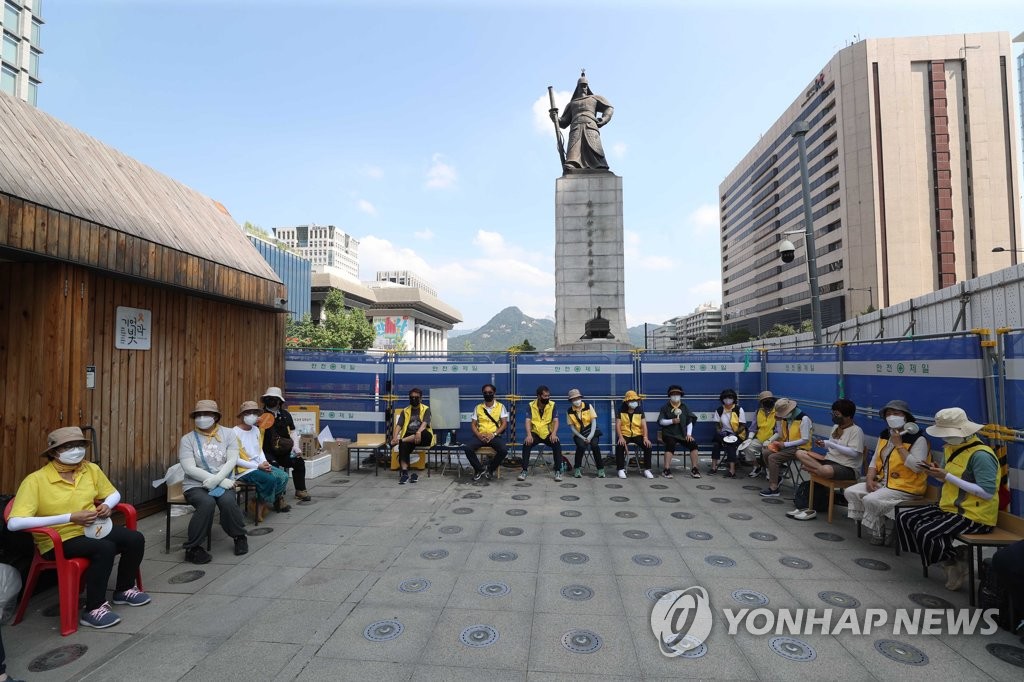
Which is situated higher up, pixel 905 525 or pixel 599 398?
pixel 599 398

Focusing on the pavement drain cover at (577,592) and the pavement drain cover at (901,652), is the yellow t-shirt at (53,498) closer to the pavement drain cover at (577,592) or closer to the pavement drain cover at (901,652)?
the pavement drain cover at (577,592)

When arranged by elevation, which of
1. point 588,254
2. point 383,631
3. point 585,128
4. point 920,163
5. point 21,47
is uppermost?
point 21,47

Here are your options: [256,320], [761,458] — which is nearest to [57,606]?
[256,320]

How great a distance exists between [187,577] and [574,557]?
11.7ft

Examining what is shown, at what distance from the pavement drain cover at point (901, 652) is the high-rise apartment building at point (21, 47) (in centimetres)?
7094

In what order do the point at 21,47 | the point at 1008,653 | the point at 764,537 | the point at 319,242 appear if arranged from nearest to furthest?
1. the point at 1008,653
2. the point at 764,537
3. the point at 21,47
4. the point at 319,242

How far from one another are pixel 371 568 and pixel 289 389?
5.98 meters

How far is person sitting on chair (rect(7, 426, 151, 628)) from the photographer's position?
3.45 metres

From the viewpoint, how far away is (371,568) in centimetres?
A: 443

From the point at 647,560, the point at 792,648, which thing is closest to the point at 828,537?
the point at 647,560

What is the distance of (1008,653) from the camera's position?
306cm

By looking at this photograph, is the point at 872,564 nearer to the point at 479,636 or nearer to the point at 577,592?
the point at 577,592

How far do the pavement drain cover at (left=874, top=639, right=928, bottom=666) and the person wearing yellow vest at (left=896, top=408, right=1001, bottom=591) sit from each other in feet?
4.09

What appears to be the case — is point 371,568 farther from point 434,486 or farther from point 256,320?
point 256,320
